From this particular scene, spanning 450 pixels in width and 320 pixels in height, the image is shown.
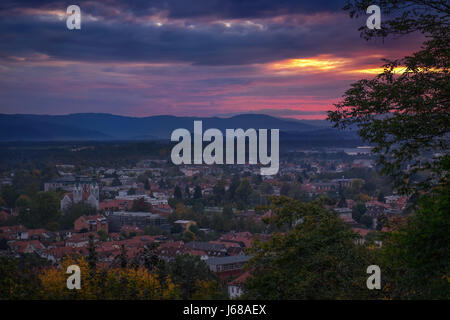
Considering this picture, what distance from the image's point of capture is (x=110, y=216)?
47.7 m

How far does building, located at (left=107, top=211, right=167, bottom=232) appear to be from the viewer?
1746 inches

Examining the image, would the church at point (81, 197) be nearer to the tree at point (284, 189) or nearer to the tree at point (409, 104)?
the tree at point (284, 189)

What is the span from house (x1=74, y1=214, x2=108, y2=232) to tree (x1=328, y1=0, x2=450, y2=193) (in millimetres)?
36502

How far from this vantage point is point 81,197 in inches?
2301

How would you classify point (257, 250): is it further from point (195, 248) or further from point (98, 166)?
point (98, 166)

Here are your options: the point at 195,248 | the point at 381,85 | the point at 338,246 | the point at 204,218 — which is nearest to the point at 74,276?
the point at 338,246

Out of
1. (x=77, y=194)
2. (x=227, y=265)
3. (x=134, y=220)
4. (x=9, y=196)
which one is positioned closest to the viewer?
(x=227, y=265)

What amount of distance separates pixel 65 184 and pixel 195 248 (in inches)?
1691

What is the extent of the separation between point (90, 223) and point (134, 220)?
14.5ft

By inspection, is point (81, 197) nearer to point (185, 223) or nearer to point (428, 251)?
point (185, 223)

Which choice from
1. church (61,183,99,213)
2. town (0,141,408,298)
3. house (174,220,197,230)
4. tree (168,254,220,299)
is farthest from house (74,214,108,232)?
tree (168,254,220,299)

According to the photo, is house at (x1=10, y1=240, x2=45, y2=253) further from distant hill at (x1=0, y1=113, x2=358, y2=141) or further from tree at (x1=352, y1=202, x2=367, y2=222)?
distant hill at (x1=0, y1=113, x2=358, y2=141)

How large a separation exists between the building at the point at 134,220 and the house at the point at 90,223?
3.17 feet

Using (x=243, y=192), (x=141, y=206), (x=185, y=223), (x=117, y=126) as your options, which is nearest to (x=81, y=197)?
(x=141, y=206)
